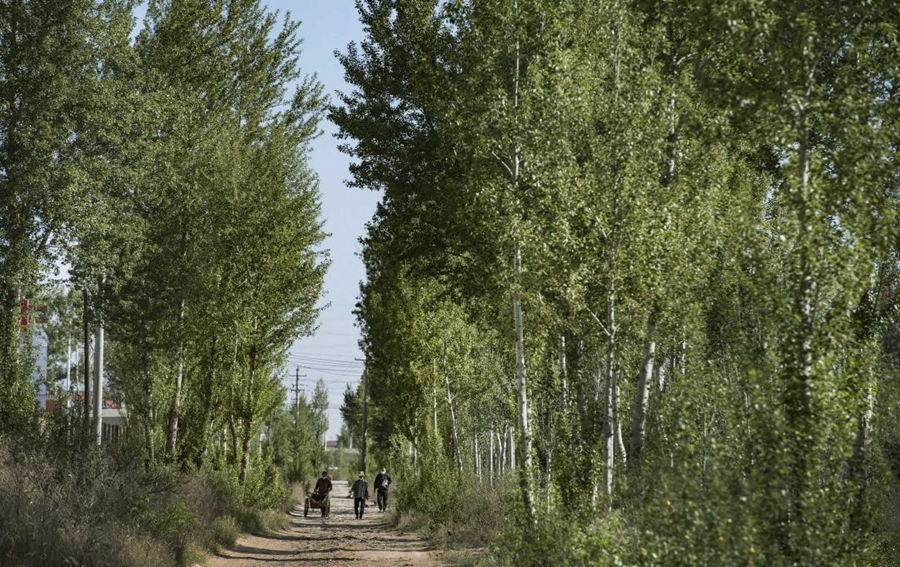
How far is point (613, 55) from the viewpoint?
15.1m

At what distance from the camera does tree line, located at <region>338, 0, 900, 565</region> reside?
8.45 m

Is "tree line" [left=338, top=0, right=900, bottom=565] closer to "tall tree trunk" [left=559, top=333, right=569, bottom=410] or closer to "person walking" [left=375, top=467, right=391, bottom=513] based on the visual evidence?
"tall tree trunk" [left=559, top=333, right=569, bottom=410]

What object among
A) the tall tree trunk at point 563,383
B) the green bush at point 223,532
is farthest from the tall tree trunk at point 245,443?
the tall tree trunk at point 563,383

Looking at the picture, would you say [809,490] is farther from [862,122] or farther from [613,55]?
[613,55]

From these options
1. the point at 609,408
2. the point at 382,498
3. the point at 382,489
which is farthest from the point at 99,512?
the point at 382,498

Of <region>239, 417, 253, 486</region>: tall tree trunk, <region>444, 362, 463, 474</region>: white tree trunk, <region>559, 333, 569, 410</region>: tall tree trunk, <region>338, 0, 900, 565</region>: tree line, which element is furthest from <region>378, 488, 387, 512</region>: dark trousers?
<region>559, 333, 569, 410</region>: tall tree trunk

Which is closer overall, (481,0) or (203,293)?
(481,0)

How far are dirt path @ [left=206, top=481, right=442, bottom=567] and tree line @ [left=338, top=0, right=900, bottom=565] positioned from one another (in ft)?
9.51

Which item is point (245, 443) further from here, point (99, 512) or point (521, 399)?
point (521, 399)

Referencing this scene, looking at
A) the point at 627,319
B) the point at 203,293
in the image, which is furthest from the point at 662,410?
the point at 203,293

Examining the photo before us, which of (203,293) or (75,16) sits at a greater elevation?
(75,16)

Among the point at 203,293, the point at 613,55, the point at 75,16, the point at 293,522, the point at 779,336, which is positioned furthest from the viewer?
the point at 293,522

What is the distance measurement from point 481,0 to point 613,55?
3008mm

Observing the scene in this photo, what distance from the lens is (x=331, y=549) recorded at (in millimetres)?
Answer: 22406
